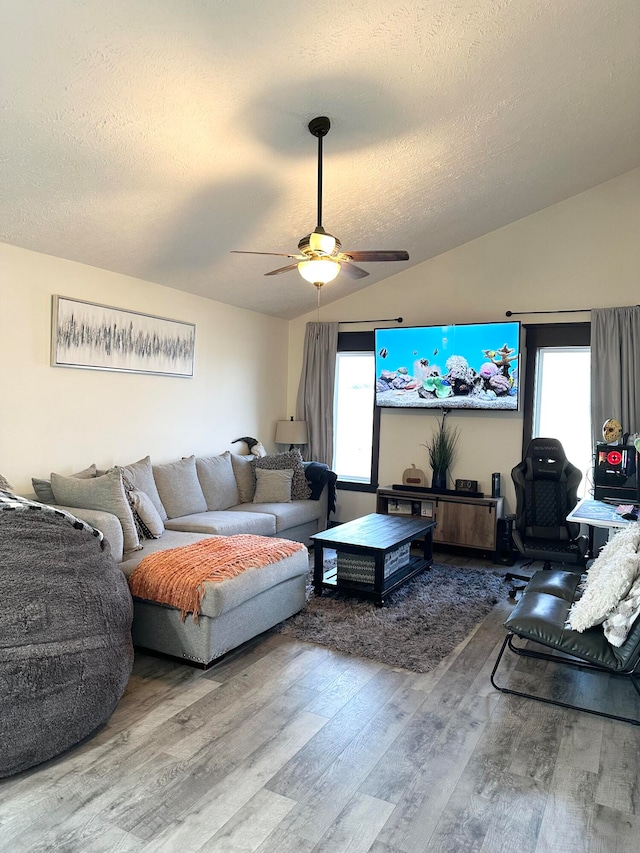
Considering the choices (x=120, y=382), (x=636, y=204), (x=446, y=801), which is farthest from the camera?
(x=636, y=204)

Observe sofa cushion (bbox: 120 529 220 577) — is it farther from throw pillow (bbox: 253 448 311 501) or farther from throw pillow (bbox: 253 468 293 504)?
throw pillow (bbox: 253 448 311 501)

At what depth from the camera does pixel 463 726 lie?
8.90 feet

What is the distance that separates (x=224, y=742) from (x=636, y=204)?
17.6 ft

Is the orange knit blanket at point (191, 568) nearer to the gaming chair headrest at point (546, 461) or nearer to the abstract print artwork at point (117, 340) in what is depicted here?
the abstract print artwork at point (117, 340)

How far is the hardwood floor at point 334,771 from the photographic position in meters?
2.00

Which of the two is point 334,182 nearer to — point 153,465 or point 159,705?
point 153,465

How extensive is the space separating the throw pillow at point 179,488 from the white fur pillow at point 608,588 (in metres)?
3.06

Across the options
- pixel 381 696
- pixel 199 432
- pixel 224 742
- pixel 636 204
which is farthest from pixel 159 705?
pixel 636 204

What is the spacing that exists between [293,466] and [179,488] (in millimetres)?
1309

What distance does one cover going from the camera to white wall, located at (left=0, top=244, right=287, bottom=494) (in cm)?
401

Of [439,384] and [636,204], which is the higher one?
Answer: [636,204]

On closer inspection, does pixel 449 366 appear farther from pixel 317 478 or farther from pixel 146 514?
pixel 146 514

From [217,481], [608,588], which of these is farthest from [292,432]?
[608,588]

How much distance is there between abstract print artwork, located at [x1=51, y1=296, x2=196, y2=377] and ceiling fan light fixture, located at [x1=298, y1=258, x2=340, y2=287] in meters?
1.88
